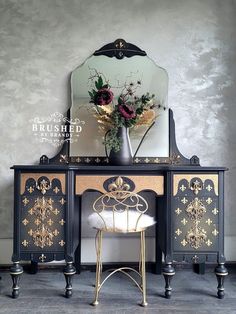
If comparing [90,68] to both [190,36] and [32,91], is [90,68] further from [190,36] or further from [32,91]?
[190,36]

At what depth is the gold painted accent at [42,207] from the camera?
2439 mm

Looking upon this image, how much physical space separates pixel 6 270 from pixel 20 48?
6.05 ft

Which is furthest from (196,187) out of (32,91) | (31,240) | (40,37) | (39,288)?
(40,37)

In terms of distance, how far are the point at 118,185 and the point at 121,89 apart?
953mm

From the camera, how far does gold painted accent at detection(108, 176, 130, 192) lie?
8.09ft

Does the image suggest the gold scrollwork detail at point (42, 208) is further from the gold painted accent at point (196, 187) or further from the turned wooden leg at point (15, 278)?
the gold painted accent at point (196, 187)

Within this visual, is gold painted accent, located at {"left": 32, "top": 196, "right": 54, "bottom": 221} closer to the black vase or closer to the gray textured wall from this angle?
the black vase

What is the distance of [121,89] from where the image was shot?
120 inches

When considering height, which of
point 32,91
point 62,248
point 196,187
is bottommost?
point 62,248

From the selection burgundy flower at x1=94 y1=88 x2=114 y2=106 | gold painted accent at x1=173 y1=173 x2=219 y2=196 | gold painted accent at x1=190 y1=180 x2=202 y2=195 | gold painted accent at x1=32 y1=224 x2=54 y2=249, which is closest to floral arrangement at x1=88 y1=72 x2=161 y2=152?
burgundy flower at x1=94 y1=88 x2=114 y2=106

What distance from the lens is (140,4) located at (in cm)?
309

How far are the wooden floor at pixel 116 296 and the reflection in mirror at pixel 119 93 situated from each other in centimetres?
100

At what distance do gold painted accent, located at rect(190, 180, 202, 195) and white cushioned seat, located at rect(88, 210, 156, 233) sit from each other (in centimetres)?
36

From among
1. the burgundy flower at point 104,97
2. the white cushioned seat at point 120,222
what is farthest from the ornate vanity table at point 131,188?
the burgundy flower at point 104,97
